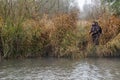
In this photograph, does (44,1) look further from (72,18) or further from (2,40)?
(2,40)

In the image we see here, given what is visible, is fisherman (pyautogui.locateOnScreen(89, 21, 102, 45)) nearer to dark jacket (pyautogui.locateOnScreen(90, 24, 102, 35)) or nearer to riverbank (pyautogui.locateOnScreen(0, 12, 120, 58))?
dark jacket (pyautogui.locateOnScreen(90, 24, 102, 35))

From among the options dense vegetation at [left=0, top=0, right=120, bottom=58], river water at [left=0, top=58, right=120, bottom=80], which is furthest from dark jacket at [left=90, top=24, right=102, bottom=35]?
river water at [left=0, top=58, right=120, bottom=80]

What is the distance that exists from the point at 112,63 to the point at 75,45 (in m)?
3.97

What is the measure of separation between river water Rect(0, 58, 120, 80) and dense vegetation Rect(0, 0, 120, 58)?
4.37 feet

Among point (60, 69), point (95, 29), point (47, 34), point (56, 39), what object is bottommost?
point (60, 69)

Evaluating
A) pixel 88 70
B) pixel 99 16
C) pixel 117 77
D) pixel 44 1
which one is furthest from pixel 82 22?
pixel 117 77

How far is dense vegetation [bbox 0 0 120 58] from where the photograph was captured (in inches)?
878

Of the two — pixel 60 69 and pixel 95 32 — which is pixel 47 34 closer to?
pixel 95 32

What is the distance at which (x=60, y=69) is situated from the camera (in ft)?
57.9

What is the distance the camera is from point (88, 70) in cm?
1719

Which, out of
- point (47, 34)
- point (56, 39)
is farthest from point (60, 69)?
point (47, 34)

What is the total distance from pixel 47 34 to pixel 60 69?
621 cm

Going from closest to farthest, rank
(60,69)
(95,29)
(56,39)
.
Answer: (60,69) < (56,39) < (95,29)

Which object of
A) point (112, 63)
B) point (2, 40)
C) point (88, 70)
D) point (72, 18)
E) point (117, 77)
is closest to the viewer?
point (117, 77)
